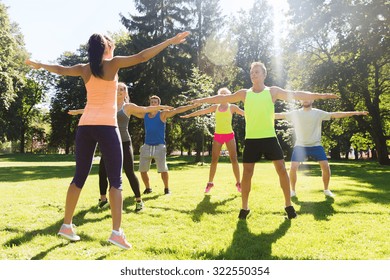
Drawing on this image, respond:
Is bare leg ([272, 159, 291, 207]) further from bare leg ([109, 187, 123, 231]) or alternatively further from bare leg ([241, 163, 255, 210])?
bare leg ([109, 187, 123, 231])

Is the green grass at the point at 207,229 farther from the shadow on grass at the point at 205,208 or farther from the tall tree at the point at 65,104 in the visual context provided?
the tall tree at the point at 65,104

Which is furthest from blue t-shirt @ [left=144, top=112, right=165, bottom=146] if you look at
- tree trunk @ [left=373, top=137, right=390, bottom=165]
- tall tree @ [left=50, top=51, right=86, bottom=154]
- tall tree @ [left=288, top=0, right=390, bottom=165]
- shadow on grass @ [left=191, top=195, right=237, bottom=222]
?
tall tree @ [left=50, top=51, right=86, bottom=154]

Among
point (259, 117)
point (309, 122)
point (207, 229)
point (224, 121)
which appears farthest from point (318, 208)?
point (224, 121)

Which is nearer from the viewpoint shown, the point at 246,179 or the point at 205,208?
the point at 246,179

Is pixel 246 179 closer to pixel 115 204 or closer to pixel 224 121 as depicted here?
pixel 115 204

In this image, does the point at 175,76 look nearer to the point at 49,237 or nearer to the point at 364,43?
the point at 364,43

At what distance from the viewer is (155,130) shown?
8.73 m

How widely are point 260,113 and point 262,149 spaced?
2.03 ft

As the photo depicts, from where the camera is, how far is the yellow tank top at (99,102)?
4340 millimetres

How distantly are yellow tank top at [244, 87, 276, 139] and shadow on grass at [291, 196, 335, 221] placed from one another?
1764 millimetres

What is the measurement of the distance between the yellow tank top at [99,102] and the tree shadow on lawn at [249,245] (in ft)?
6.89

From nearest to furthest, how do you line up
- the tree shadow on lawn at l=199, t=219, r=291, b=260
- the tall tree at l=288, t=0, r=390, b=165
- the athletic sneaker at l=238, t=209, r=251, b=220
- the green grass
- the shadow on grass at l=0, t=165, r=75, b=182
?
the tree shadow on lawn at l=199, t=219, r=291, b=260 → the green grass → the athletic sneaker at l=238, t=209, r=251, b=220 → the shadow on grass at l=0, t=165, r=75, b=182 → the tall tree at l=288, t=0, r=390, b=165

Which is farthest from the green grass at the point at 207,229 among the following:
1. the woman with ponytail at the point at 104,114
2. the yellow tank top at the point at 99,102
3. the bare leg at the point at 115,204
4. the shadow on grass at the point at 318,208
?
the yellow tank top at the point at 99,102

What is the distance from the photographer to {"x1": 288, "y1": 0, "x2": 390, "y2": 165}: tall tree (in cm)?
2284
